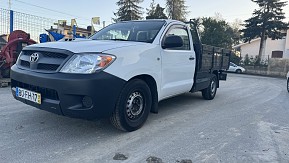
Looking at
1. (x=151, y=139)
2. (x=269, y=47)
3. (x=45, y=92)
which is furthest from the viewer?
(x=269, y=47)

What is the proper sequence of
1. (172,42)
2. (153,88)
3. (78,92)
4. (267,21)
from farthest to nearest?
(267,21) < (172,42) < (153,88) < (78,92)

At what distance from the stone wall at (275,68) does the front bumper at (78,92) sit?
25596 millimetres

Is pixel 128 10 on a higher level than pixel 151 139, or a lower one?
higher

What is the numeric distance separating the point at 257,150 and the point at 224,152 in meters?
0.49

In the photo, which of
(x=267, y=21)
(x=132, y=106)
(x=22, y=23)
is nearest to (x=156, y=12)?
(x=267, y=21)

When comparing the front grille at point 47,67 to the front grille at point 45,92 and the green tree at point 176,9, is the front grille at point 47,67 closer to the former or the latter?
the front grille at point 45,92

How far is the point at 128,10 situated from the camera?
4212 centimetres

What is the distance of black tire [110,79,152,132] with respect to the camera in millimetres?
A: 3557

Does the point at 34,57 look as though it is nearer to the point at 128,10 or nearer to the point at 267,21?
the point at 267,21

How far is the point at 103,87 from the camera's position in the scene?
3225 mm

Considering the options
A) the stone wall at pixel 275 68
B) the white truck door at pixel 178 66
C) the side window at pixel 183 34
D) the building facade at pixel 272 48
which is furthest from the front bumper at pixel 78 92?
the building facade at pixel 272 48

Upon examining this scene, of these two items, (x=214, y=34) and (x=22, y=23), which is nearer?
(x=22, y=23)

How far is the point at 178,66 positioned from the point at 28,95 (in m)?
2.66

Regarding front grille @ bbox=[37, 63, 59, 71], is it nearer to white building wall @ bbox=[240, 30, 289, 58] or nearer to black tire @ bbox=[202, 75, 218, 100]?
black tire @ bbox=[202, 75, 218, 100]
